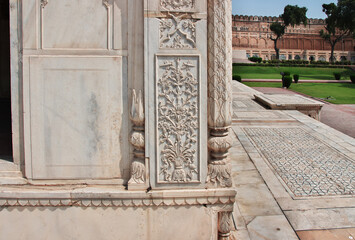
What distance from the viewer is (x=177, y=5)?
231cm

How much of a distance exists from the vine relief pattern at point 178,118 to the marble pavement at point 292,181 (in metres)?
0.86

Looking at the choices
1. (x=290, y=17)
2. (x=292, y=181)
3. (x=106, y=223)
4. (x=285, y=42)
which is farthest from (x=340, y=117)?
(x=285, y=42)

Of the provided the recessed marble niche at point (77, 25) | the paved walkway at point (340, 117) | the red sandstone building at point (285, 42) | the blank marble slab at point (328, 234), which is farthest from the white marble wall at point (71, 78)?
the red sandstone building at point (285, 42)

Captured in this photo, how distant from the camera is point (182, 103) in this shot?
7.75 feet

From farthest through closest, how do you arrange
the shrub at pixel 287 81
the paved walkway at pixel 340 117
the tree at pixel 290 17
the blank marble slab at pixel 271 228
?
1. the tree at pixel 290 17
2. the shrub at pixel 287 81
3. the paved walkway at pixel 340 117
4. the blank marble slab at pixel 271 228

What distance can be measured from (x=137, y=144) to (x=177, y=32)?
0.87 m

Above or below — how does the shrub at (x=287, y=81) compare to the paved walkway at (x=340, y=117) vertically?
above

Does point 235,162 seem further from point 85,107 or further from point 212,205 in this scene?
point 85,107

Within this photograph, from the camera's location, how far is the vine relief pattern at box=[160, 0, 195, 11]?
230 centimetres

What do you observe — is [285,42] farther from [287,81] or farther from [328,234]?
[328,234]

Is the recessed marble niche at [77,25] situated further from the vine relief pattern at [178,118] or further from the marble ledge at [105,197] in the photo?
the marble ledge at [105,197]

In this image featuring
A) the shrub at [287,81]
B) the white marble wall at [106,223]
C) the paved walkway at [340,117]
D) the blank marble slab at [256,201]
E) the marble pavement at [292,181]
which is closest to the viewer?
the white marble wall at [106,223]

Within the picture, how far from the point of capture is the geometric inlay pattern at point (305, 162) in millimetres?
3934

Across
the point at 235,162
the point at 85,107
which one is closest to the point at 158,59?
the point at 85,107
